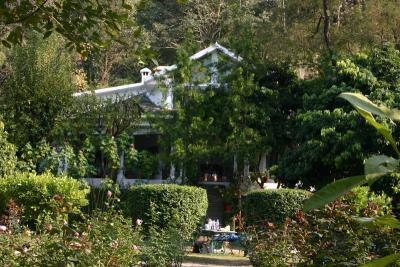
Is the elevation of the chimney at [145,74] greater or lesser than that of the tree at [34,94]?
greater

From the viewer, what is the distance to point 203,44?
43.5m

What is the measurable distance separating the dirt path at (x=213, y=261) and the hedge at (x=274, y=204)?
3.09 feet

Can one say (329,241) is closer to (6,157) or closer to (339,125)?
(339,125)

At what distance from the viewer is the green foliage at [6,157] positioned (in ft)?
73.6

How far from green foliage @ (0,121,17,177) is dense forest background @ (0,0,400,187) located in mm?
96

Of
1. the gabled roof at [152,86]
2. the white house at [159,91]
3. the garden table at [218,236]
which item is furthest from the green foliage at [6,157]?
the garden table at [218,236]

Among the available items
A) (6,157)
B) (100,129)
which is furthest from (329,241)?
(100,129)

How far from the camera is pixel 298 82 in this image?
82.5 feet

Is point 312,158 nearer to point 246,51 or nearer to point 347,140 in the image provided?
point 347,140

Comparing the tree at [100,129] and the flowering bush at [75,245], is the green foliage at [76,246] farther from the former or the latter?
the tree at [100,129]

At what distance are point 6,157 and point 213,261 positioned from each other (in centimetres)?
950

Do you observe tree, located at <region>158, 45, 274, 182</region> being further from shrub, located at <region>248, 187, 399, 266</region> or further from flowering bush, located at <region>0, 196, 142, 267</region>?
flowering bush, located at <region>0, 196, 142, 267</region>

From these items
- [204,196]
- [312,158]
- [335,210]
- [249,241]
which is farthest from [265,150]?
[335,210]

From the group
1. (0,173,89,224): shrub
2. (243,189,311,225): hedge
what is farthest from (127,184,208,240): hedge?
(243,189,311,225): hedge
